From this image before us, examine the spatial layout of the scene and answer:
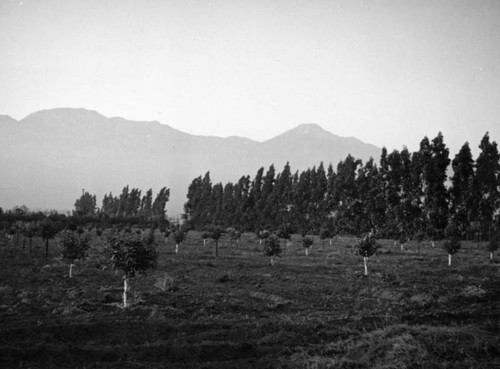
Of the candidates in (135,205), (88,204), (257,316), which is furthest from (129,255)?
(88,204)

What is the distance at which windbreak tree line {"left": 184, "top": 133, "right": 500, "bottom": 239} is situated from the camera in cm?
5316

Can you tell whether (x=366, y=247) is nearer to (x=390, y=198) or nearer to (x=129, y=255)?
(x=129, y=255)

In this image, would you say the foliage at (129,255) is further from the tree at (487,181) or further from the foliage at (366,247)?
the tree at (487,181)

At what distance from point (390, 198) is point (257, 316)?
48.7 meters

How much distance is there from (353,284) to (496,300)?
36.6ft

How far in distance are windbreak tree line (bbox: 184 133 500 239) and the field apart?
15.4 meters

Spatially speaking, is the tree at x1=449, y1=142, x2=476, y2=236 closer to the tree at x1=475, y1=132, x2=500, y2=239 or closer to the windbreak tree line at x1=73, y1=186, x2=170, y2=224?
the tree at x1=475, y1=132, x2=500, y2=239

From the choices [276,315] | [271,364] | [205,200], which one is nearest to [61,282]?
[276,315]

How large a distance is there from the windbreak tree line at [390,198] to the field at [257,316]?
15.4 m

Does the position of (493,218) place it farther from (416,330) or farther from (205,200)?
(205,200)

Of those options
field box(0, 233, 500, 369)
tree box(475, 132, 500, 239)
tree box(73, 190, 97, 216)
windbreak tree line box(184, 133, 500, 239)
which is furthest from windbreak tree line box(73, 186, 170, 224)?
tree box(475, 132, 500, 239)

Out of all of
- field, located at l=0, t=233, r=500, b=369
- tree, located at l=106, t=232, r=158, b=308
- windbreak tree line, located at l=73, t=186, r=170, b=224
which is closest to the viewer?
field, located at l=0, t=233, r=500, b=369

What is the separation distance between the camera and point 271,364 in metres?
13.0

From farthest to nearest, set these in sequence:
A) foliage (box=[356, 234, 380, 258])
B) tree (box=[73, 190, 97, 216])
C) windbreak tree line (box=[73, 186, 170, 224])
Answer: tree (box=[73, 190, 97, 216])
windbreak tree line (box=[73, 186, 170, 224])
foliage (box=[356, 234, 380, 258])
